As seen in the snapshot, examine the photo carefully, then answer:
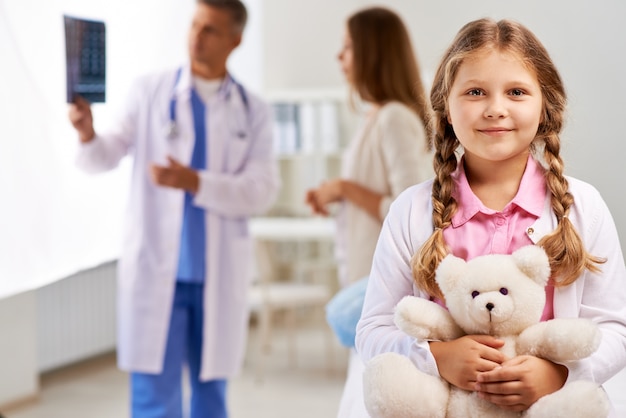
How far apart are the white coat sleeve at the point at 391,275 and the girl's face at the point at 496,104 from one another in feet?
0.40

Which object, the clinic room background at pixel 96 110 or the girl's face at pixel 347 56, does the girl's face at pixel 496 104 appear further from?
the girl's face at pixel 347 56

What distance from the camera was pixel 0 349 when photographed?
3.47 metres

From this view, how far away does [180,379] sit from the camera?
266 cm

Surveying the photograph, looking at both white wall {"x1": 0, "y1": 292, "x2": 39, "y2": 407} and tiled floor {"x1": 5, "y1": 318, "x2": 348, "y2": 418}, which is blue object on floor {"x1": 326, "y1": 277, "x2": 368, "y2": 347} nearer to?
tiled floor {"x1": 5, "y1": 318, "x2": 348, "y2": 418}

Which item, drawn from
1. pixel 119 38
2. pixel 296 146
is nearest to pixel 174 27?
pixel 119 38

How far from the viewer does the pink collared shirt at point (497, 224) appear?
4.10 ft

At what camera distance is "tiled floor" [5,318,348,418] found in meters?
3.58

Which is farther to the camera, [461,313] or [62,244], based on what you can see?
[62,244]

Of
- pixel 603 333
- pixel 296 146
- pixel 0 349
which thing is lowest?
pixel 0 349

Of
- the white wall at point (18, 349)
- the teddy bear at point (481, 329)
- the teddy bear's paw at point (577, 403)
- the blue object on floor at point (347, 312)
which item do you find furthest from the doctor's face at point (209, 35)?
the teddy bear's paw at point (577, 403)

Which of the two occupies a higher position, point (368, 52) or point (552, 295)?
point (368, 52)

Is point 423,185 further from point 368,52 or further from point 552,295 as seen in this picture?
point 368,52

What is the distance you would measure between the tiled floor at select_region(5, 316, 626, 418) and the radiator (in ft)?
0.37

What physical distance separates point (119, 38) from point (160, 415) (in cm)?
108
